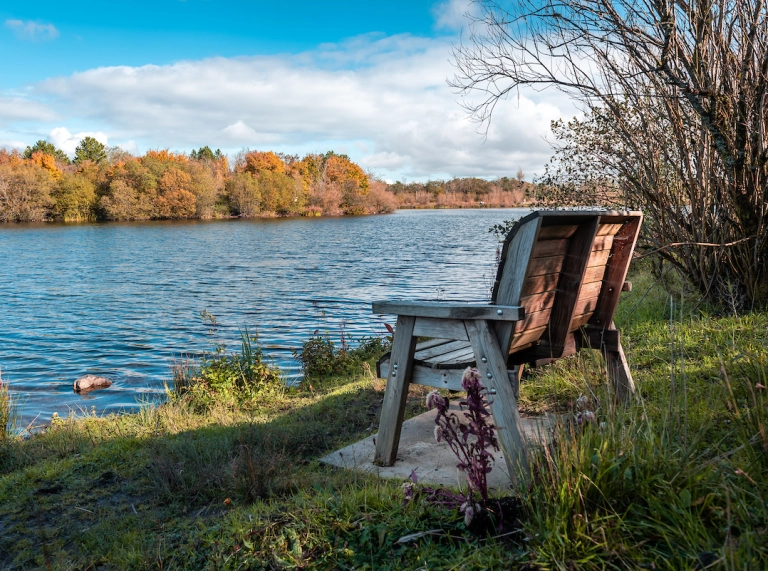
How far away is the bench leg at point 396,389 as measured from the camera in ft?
11.5

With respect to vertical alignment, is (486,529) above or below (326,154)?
below

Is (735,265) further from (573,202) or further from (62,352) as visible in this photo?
(62,352)

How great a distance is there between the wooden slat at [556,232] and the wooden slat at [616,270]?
764 millimetres

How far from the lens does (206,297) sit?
18.0m

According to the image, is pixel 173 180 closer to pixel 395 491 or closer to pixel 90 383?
pixel 90 383

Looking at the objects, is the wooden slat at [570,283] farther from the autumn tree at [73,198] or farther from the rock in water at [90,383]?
the autumn tree at [73,198]

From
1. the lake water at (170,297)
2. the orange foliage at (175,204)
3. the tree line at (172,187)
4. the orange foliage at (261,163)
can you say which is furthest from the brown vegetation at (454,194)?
the lake water at (170,297)

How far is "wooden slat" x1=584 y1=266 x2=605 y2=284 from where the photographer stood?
149 inches

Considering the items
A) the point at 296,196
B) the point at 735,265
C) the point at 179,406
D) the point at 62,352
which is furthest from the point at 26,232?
the point at 735,265

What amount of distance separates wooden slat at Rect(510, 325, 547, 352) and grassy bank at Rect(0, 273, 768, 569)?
1.25ft

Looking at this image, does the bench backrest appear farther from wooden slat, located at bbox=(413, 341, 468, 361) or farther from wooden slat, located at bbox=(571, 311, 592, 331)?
wooden slat, located at bbox=(413, 341, 468, 361)

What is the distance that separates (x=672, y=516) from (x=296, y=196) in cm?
7877

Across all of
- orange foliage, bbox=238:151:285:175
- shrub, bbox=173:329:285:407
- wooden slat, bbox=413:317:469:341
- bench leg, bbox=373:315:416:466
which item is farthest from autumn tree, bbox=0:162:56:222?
wooden slat, bbox=413:317:469:341

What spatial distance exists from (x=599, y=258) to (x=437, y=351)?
115cm
